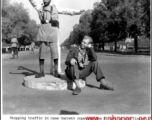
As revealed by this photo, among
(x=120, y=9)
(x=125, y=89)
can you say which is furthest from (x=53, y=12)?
(x=120, y=9)

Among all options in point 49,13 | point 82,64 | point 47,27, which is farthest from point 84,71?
point 49,13

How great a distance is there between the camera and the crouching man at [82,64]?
5.44 meters

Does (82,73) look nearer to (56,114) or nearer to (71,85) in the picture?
(71,85)

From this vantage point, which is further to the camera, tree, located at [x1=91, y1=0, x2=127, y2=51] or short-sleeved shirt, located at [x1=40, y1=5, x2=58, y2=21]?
tree, located at [x1=91, y1=0, x2=127, y2=51]

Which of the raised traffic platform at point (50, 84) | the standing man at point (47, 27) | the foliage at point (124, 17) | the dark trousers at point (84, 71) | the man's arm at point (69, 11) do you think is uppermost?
the foliage at point (124, 17)

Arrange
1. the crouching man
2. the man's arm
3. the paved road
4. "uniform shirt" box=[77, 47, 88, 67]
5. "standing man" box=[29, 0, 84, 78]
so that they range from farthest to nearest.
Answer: the man's arm < "standing man" box=[29, 0, 84, 78] < "uniform shirt" box=[77, 47, 88, 67] < the crouching man < the paved road

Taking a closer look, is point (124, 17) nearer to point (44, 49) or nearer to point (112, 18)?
point (112, 18)

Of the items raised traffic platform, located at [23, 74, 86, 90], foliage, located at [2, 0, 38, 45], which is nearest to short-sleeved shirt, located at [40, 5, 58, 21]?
raised traffic platform, located at [23, 74, 86, 90]

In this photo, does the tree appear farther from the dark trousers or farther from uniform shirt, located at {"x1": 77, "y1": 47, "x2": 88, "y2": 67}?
the dark trousers

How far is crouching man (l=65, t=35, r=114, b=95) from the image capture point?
5441mm

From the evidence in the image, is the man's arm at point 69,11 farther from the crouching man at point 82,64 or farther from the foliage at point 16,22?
the foliage at point 16,22

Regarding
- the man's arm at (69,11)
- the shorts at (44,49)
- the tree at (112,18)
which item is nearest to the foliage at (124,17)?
the tree at (112,18)

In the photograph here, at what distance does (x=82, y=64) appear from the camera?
5.84m

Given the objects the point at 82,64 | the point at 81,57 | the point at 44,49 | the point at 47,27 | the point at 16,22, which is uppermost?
the point at 16,22
